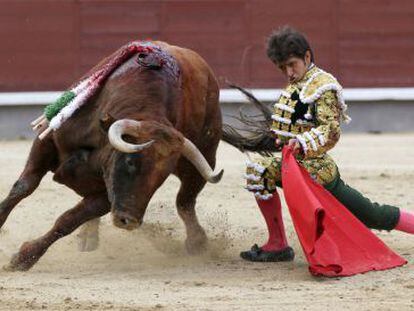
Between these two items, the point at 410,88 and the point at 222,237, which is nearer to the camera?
the point at 222,237

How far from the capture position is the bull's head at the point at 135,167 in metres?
4.12

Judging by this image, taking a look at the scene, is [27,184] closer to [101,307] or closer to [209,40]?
[101,307]

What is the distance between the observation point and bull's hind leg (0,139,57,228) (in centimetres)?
463

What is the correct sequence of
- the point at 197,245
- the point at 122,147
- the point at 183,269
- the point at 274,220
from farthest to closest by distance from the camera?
the point at 197,245, the point at 274,220, the point at 183,269, the point at 122,147

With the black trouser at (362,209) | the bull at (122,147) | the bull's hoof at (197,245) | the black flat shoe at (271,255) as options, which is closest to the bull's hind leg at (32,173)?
the bull at (122,147)

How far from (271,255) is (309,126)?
25.6 inches

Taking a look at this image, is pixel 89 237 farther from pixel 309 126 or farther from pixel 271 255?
pixel 309 126

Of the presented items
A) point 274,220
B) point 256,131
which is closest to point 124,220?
point 274,220

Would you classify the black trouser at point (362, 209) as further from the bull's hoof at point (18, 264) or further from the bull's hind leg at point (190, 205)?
the bull's hoof at point (18, 264)

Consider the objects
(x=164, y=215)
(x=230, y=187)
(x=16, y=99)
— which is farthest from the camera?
(x=16, y=99)

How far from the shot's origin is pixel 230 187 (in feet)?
23.3

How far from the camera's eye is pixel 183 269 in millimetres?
4668

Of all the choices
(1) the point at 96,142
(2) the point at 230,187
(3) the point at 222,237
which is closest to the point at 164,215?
(3) the point at 222,237

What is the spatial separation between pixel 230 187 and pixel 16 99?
4.10m
